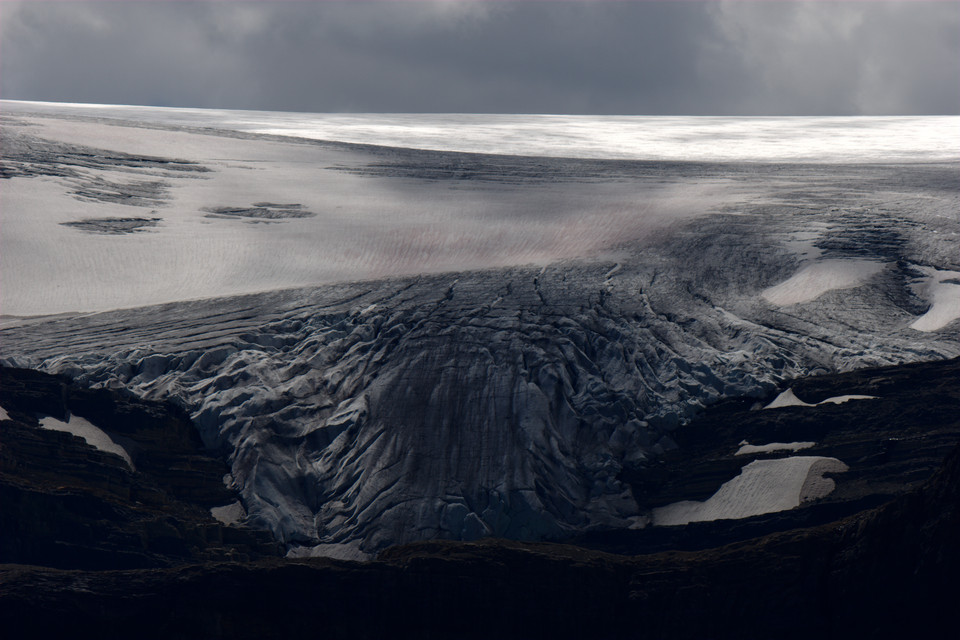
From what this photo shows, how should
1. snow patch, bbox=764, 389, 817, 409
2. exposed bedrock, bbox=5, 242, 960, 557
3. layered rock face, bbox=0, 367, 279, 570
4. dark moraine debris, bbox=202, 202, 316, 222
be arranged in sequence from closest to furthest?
layered rock face, bbox=0, 367, 279, 570 < exposed bedrock, bbox=5, 242, 960, 557 < snow patch, bbox=764, 389, 817, 409 < dark moraine debris, bbox=202, 202, 316, 222

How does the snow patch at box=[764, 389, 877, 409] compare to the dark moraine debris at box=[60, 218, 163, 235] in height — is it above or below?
below

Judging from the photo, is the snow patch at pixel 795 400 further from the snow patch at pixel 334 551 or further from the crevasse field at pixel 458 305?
the snow patch at pixel 334 551

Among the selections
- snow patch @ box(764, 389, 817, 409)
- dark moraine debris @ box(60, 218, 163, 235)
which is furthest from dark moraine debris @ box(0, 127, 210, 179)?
snow patch @ box(764, 389, 817, 409)

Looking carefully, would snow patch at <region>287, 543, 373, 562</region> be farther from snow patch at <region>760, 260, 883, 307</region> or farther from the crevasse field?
snow patch at <region>760, 260, 883, 307</region>

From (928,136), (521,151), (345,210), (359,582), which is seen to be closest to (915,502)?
(359,582)

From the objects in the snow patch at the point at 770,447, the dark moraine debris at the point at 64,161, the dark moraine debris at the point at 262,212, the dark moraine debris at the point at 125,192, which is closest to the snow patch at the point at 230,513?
the snow patch at the point at 770,447

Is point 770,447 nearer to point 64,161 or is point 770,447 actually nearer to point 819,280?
point 819,280

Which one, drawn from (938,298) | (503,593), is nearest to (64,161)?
(503,593)
